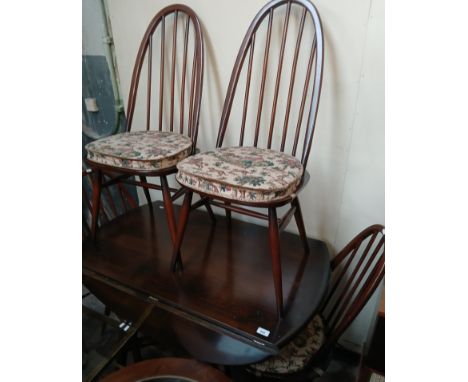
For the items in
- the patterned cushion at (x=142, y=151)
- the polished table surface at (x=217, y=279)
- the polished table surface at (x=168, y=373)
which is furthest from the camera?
the patterned cushion at (x=142, y=151)

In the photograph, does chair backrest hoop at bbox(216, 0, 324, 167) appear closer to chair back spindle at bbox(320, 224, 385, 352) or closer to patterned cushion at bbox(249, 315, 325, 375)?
chair back spindle at bbox(320, 224, 385, 352)

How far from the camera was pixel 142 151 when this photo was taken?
1029mm

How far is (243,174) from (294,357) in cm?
63

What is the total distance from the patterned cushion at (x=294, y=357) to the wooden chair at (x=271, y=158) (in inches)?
8.3

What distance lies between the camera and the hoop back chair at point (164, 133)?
3.32 feet

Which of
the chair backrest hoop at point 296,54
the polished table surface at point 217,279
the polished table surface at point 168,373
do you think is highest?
the chair backrest hoop at point 296,54

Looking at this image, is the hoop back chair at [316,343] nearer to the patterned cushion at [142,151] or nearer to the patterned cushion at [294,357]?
the patterned cushion at [294,357]

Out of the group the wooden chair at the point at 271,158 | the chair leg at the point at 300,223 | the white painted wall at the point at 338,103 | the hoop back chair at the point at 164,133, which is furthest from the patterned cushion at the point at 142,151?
the chair leg at the point at 300,223

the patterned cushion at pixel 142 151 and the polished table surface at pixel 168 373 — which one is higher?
the patterned cushion at pixel 142 151
